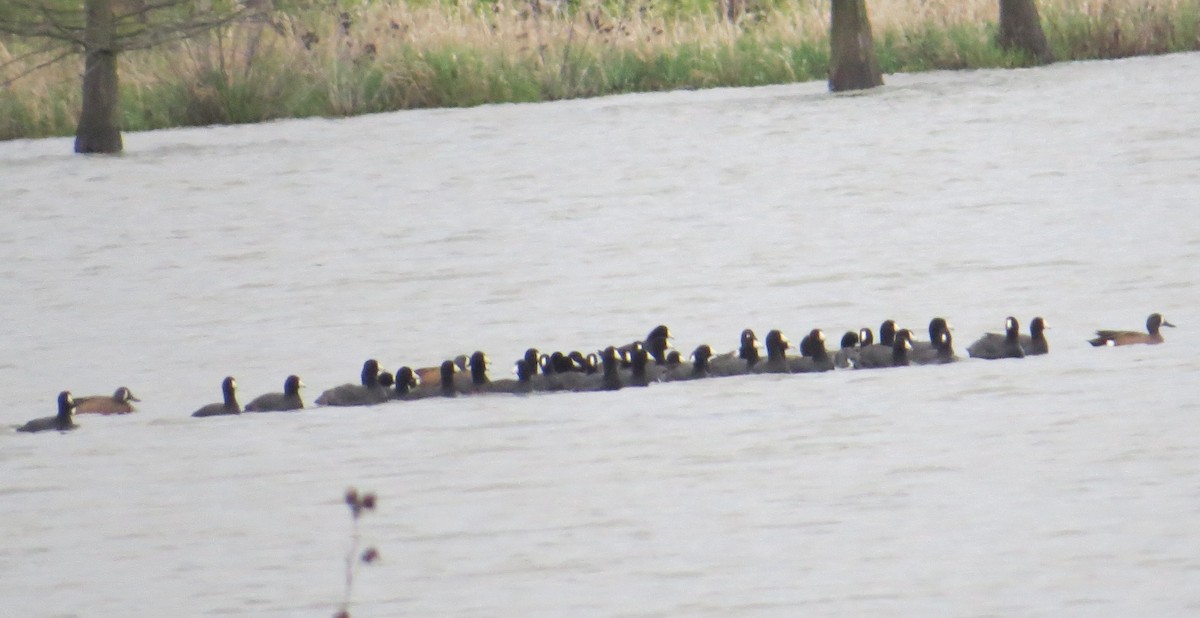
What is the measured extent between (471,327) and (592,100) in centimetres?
1562

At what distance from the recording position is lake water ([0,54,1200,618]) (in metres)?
7.71

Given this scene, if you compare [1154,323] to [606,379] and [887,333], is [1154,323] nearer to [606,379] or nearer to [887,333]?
[887,333]

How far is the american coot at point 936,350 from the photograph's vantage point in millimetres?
11328

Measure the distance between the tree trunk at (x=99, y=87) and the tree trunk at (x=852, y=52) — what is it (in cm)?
838

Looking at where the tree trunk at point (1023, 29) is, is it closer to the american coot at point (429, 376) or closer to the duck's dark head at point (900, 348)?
the duck's dark head at point (900, 348)

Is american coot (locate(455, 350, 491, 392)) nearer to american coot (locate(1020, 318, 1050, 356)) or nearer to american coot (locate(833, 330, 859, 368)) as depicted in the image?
american coot (locate(833, 330, 859, 368))

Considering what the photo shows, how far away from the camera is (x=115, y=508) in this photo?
905cm

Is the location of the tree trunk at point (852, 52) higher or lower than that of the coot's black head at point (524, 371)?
higher

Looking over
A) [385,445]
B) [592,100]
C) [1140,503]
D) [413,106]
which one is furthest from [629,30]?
[1140,503]

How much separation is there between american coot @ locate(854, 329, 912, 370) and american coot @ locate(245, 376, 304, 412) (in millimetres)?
2813

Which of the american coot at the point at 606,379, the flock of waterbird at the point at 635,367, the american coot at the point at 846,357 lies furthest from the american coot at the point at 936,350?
the american coot at the point at 606,379

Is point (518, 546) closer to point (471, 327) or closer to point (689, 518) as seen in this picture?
point (689, 518)

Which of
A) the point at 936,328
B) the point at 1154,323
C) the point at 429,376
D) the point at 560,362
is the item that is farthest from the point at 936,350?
the point at 429,376

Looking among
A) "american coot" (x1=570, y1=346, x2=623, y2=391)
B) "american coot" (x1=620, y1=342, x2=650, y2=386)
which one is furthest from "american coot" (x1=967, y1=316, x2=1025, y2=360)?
"american coot" (x1=570, y1=346, x2=623, y2=391)
